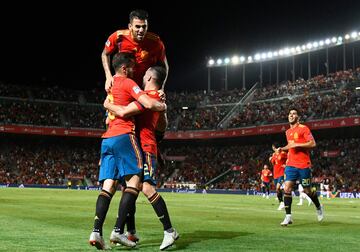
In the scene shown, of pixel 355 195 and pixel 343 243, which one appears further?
pixel 355 195

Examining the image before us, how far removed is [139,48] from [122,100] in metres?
1.13

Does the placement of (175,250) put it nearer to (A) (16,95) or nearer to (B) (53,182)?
(B) (53,182)

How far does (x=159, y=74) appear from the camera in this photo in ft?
25.1

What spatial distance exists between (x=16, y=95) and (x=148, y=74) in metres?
58.9

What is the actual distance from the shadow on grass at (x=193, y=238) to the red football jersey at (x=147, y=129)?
52.0 inches

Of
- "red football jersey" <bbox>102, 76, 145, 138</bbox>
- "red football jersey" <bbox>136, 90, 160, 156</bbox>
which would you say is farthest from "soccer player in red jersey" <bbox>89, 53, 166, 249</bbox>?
"red football jersey" <bbox>136, 90, 160, 156</bbox>

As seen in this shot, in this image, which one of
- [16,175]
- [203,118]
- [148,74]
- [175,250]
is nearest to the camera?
[175,250]

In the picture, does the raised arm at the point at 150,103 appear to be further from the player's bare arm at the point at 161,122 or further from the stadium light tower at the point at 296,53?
the stadium light tower at the point at 296,53

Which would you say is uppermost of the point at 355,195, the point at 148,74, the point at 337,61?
the point at 337,61

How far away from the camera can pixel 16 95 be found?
208ft

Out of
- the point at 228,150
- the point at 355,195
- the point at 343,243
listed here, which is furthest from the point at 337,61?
the point at 343,243


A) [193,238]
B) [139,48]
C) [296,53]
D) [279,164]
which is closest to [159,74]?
[139,48]

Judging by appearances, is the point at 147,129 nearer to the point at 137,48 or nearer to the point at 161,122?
the point at 161,122

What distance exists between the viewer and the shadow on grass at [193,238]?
731cm
